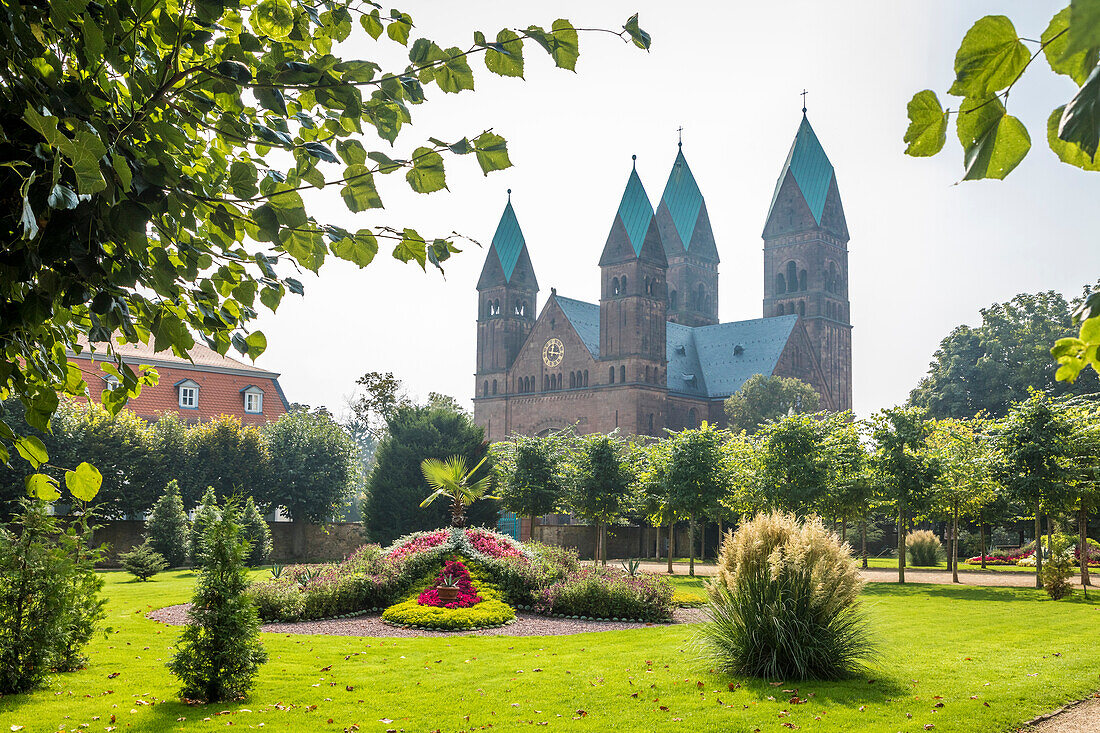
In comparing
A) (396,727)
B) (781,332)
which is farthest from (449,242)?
(781,332)

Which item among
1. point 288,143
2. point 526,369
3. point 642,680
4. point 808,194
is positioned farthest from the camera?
point 808,194

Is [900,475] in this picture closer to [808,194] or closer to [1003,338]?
[1003,338]

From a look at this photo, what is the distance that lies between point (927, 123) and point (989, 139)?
0.12 meters

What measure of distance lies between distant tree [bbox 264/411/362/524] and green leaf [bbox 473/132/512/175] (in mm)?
37501

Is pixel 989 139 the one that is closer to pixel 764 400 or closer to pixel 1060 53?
pixel 1060 53

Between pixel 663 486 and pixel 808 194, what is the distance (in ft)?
170

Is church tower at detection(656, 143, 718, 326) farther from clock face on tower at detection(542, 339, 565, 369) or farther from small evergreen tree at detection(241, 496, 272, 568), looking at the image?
small evergreen tree at detection(241, 496, 272, 568)

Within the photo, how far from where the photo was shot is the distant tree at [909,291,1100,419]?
2219 inches

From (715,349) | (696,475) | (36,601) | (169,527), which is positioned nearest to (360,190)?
(36,601)

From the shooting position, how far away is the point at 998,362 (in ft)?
190

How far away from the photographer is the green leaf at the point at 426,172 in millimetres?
3490

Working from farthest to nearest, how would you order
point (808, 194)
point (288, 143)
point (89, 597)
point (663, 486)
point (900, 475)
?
point (808, 194), point (663, 486), point (900, 475), point (89, 597), point (288, 143)

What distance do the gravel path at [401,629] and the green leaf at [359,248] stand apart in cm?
1339

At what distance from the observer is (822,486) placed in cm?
2758
